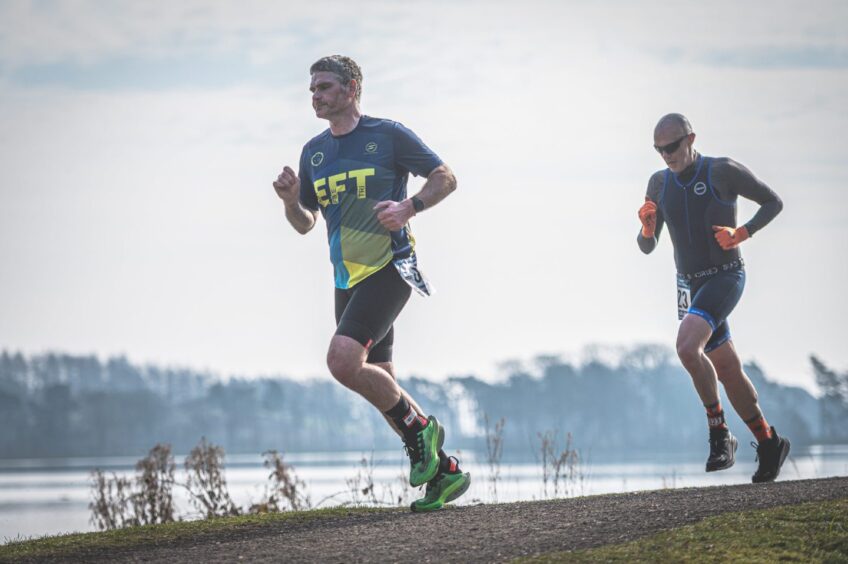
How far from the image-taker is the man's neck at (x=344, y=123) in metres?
9.15

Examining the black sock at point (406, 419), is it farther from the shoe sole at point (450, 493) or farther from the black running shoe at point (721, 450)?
the black running shoe at point (721, 450)

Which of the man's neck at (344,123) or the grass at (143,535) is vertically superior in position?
the man's neck at (344,123)

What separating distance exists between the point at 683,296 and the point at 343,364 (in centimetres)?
327

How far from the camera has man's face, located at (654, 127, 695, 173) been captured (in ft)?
33.4

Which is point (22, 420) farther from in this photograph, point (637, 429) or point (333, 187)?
point (333, 187)

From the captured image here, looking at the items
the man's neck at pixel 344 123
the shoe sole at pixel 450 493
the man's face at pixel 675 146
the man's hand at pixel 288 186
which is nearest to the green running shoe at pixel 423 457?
the shoe sole at pixel 450 493

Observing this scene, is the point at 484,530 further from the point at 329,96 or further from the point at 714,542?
the point at 329,96

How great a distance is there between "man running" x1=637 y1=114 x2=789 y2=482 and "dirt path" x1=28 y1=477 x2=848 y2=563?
0.95 metres

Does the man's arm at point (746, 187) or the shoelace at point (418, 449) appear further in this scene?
the man's arm at point (746, 187)

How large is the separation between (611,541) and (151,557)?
109 inches

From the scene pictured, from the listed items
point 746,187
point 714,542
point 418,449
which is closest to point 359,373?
point 418,449

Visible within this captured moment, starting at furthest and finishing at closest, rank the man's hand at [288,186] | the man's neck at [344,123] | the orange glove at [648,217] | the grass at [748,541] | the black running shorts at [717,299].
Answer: the orange glove at [648,217]
the black running shorts at [717,299]
the man's neck at [344,123]
the man's hand at [288,186]
the grass at [748,541]

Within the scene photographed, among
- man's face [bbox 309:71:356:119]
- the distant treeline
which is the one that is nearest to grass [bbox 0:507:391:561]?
man's face [bbox 309:71:356:119]

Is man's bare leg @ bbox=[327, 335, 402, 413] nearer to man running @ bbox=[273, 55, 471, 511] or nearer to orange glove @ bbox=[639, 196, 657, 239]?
man running @ bbox=[273, 55, 471, 511]
